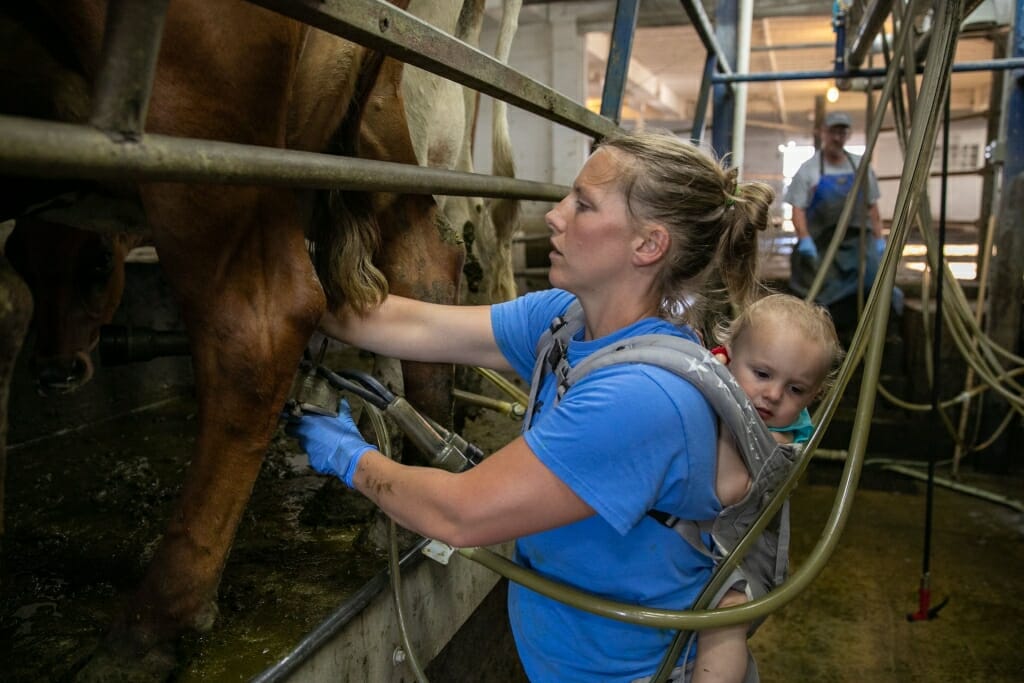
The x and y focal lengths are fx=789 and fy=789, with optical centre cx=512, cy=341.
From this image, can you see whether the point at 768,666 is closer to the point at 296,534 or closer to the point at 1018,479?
the point at 296,534

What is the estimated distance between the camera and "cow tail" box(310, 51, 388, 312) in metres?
1.72

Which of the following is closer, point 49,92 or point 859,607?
point 49,92

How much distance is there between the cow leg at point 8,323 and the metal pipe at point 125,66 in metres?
0.51

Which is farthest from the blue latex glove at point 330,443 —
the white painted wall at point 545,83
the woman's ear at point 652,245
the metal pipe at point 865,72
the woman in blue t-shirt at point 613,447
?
the white painted wall at point 545,83

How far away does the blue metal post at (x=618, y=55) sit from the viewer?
2.53 metres

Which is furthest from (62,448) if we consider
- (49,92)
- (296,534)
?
(49,92)

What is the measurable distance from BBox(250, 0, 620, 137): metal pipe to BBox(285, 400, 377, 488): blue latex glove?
0.62m

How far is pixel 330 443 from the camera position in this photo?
53.0 inches

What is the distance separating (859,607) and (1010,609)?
1.82 feet

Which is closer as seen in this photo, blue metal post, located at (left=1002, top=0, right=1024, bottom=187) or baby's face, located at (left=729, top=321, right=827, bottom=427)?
baby's face, located at (left=729, top=321, right=827, bottom=427)

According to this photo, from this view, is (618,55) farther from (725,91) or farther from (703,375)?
(725,91)

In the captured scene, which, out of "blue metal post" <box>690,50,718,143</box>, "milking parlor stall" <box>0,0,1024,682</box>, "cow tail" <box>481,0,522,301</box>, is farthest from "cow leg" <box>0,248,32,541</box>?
"blue metal post" <box>690,50,718,143</box>

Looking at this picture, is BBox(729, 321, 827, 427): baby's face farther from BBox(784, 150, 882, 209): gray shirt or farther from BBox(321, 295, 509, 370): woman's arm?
BBox(784, 150, 882, 209): gray shirt

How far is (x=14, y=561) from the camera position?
1.94 meters
